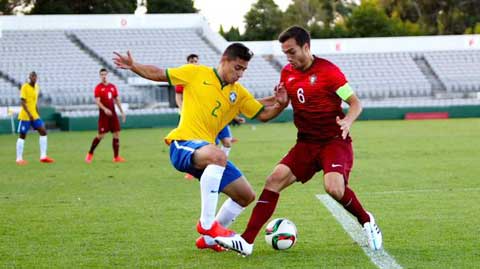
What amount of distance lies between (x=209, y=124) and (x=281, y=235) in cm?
113

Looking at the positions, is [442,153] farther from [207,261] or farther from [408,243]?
[207,261]

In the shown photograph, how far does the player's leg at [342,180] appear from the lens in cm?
743

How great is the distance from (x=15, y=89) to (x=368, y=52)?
20443 millimetres

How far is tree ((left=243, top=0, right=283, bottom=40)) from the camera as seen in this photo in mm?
69062

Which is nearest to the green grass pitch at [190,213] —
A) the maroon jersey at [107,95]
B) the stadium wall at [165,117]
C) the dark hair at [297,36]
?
the maroon jersey at [107,95]

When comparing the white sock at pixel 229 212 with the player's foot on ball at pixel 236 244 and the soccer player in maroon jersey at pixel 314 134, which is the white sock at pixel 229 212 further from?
the player's foot on ball at pixel 236 244

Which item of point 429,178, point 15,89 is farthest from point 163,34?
point 429,178

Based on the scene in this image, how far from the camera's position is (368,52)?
49.2 meters

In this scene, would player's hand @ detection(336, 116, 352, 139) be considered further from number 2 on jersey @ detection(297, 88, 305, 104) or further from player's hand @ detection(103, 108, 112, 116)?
player's hand @ detection(103, 108, 112, 116)

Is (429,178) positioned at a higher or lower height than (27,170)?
higher

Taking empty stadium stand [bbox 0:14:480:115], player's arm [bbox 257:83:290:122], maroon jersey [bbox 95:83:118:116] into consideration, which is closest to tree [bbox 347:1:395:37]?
empty stadium stand [bbox 0:14:480:115]

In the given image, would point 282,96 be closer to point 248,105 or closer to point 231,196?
point 248,105

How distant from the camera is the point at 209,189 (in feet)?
24.0

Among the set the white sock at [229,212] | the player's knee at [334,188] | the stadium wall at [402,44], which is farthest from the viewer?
the stadium wall at [402,44]
